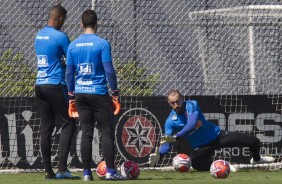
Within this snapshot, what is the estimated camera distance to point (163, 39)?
15625mm

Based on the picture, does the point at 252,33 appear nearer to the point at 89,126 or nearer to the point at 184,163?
the point at 184,163

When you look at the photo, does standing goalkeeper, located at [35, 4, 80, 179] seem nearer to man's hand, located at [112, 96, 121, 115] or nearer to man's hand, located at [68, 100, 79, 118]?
man's hand, located at [68, 100, 79, 118]

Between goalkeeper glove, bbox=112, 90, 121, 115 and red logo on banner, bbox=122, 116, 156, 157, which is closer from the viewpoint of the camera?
goalkeeper glove, bbox=112, 90, 121, 115

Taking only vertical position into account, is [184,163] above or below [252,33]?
below

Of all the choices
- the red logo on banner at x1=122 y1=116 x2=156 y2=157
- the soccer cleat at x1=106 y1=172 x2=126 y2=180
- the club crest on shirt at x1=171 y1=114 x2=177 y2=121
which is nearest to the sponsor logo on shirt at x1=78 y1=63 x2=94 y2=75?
the soccer cleat at x1=106 y1=172 x2=126 y2=180

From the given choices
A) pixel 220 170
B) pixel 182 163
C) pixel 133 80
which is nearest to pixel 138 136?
pixel 133 80

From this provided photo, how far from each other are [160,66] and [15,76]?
2.37 metres

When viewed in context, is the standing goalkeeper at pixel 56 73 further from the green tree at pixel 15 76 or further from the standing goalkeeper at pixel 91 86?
the green tree at pixel 15 76

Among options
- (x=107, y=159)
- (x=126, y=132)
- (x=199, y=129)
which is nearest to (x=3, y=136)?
(x=126, y=132)

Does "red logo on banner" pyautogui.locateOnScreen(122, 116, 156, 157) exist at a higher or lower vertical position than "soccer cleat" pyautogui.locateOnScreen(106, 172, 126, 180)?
higher

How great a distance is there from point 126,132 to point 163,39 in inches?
70.9

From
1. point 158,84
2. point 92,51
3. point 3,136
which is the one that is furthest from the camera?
point 158,84

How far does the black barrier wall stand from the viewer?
14.5 meters

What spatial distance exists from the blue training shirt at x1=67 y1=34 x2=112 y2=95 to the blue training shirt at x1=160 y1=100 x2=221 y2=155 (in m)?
2.66
